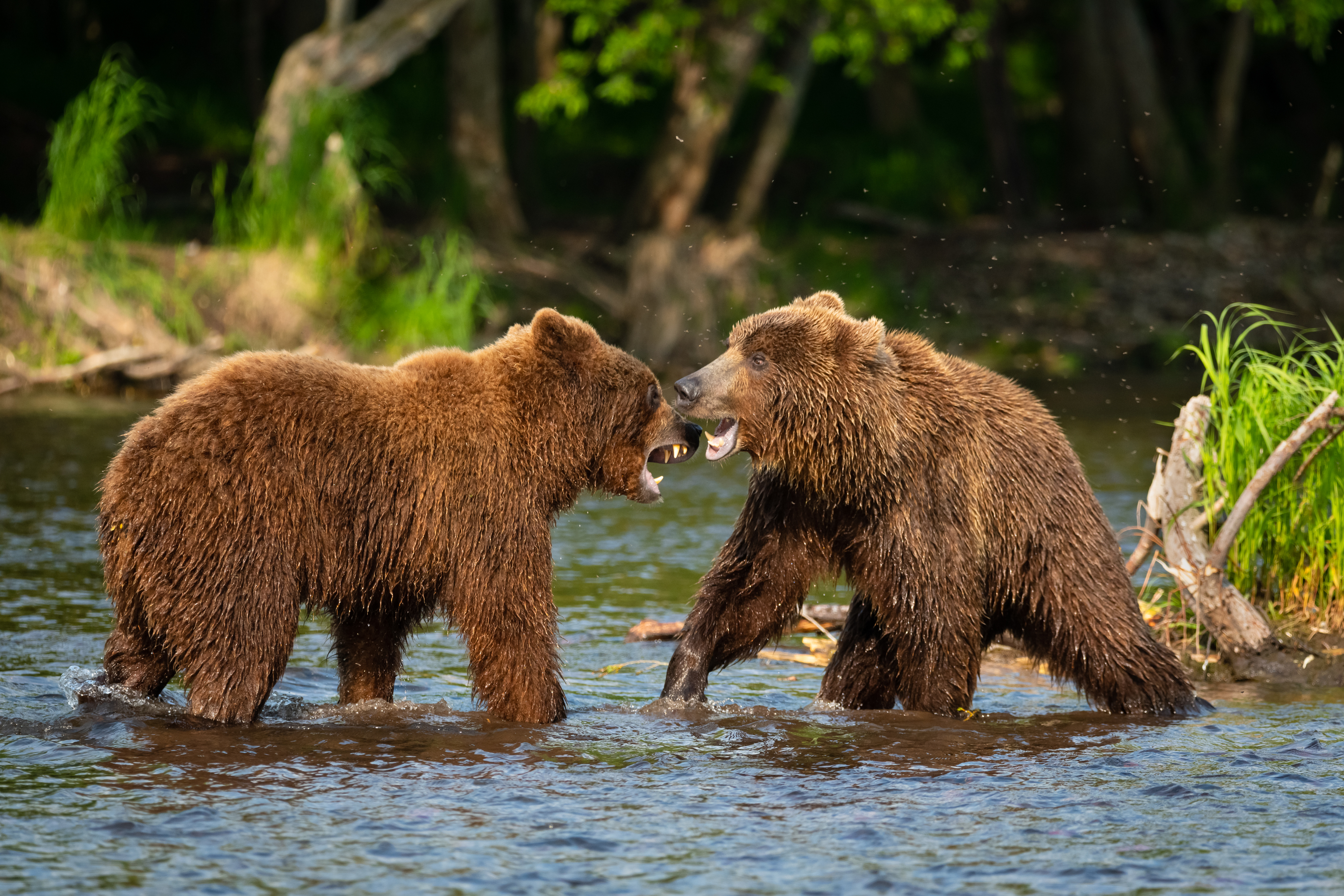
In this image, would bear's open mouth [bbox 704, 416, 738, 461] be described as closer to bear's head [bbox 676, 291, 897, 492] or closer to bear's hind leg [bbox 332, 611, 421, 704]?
bear's head [bbox 676, 291, 897, 492]

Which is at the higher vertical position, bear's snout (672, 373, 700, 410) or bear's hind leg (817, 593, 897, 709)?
bear's snout (672, 373, 700, 410)

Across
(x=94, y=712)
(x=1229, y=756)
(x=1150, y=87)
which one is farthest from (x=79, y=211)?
(x=1150, y=87)

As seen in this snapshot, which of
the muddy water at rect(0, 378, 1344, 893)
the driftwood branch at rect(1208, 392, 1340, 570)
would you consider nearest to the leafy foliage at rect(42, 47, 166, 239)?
the muddy water at rect(0, 378, 1344, 893)

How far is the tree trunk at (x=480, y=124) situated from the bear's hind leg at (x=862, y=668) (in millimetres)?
13939

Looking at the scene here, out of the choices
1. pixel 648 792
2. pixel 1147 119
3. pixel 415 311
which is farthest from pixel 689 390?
pixel 1147 119

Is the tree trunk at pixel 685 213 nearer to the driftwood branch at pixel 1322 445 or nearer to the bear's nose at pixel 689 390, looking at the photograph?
the driftwood branch at pixel 1322 445

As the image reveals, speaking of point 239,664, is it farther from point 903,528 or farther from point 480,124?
point 480,124

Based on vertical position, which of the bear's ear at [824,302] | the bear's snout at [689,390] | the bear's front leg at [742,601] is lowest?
the bear's front leg at [742,601]

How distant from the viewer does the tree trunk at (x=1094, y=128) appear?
2328 cm

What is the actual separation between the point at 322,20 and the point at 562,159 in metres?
4.42

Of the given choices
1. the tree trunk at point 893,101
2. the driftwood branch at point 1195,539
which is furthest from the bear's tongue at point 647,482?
the tree trunk at point 893,101

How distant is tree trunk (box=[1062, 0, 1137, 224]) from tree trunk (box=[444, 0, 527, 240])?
27.3 feet

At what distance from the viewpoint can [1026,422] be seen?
21.4ft

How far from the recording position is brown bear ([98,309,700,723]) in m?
5.64
